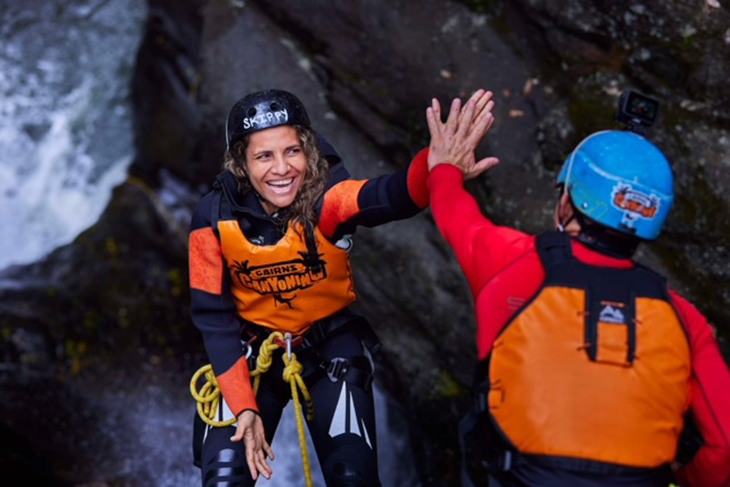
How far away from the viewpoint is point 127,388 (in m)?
6.77

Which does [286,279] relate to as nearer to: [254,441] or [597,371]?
[254,441]

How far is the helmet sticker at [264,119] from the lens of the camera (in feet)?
11.6

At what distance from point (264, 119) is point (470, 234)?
3.96 ft

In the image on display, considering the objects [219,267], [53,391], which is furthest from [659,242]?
[53,391]

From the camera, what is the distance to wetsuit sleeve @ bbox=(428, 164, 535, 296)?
2.82m

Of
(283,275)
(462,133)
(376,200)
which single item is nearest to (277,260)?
(283,275)

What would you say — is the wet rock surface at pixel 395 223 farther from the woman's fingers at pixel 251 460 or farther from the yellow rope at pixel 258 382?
the woman's fingers at pixel 251 460

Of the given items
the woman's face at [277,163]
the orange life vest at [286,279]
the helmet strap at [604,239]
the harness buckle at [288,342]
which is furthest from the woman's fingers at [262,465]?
the helmet strap at [604,239]

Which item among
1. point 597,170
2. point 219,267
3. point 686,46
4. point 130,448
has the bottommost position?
point 130,448

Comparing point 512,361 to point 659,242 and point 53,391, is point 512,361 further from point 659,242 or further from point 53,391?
point 53,391

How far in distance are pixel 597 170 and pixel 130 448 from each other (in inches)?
192

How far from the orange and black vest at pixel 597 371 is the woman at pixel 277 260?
0.98 m

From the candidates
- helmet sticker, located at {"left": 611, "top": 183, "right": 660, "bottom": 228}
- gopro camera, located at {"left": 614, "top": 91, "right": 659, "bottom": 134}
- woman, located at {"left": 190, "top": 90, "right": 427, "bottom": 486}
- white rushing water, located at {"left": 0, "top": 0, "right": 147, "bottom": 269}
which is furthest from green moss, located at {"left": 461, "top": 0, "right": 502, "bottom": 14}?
white rushing water, located at {"left": 0, "top": 0, "right": 147, "bottom": 269}

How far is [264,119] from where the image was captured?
353 centimetres
